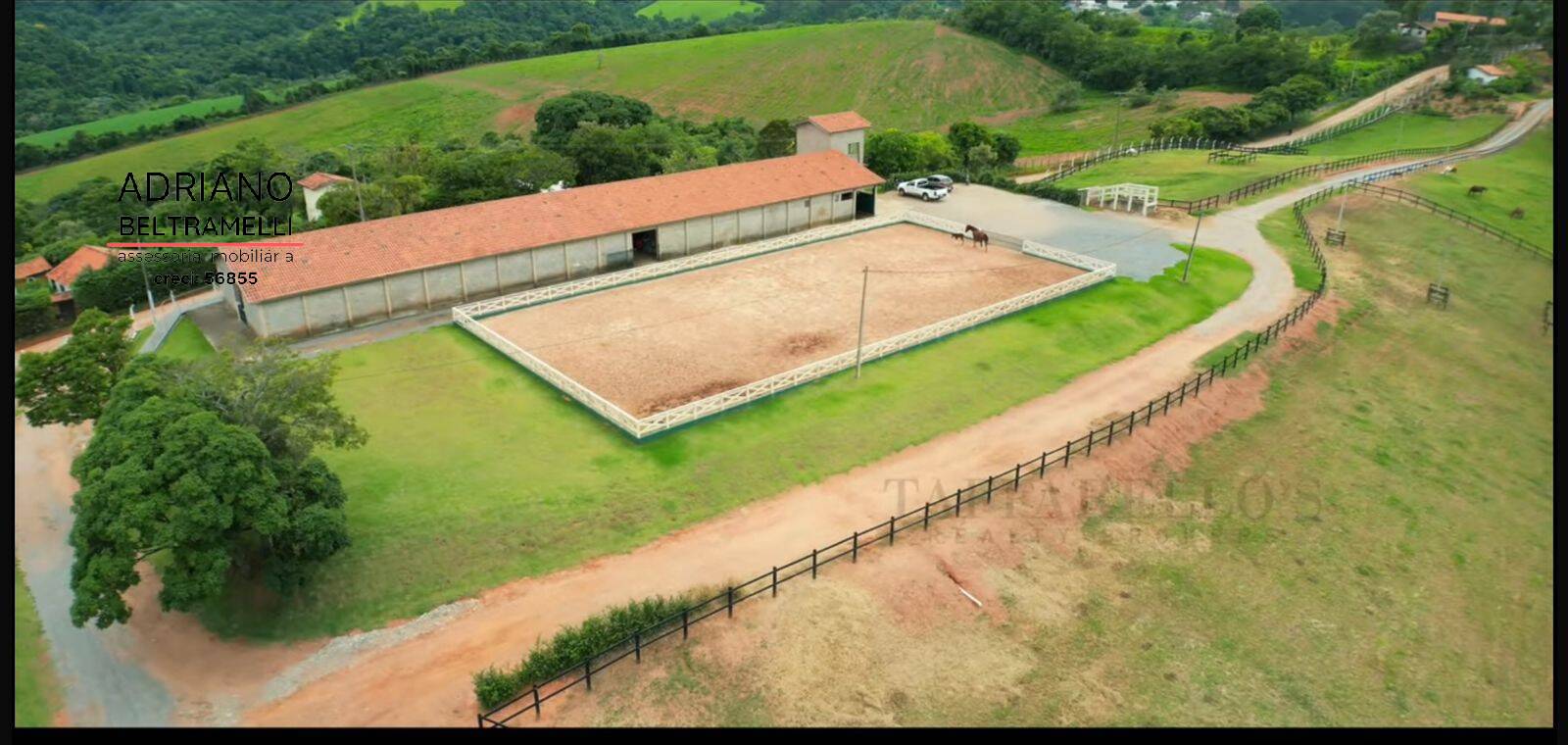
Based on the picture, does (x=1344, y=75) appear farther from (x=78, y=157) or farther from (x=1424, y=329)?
(x=78, y=157)

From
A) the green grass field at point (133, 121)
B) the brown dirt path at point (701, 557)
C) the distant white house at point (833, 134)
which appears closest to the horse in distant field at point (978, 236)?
the distant white house at point (833, 134)

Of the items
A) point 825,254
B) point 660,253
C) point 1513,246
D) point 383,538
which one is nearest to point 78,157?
point 660,253

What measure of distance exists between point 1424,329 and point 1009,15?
3978 inches

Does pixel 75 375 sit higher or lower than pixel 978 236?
higher

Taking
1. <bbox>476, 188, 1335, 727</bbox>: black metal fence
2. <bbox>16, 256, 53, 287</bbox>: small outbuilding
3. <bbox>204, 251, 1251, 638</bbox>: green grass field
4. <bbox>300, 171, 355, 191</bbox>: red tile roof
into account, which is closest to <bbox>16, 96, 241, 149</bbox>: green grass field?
<bbox>16, 256, 53, 287</bbox>: small outbuilding

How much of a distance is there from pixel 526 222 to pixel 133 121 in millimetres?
108004

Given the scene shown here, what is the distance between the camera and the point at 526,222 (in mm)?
42094

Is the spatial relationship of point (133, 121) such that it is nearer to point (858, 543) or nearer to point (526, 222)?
point (526, 222)

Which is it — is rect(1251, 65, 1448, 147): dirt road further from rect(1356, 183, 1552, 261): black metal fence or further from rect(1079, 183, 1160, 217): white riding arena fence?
rect(1079, 183, 1160, 217): white riding arena fence

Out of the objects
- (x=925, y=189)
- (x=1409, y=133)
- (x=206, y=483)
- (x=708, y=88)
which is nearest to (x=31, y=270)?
(x=206, y=483)

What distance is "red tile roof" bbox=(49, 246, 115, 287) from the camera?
46031 mm

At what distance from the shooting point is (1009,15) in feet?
430

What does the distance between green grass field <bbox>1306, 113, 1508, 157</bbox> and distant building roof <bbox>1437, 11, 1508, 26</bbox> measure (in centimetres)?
4692

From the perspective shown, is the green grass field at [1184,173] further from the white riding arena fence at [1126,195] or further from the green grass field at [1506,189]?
the green grass field at [1506,189]
